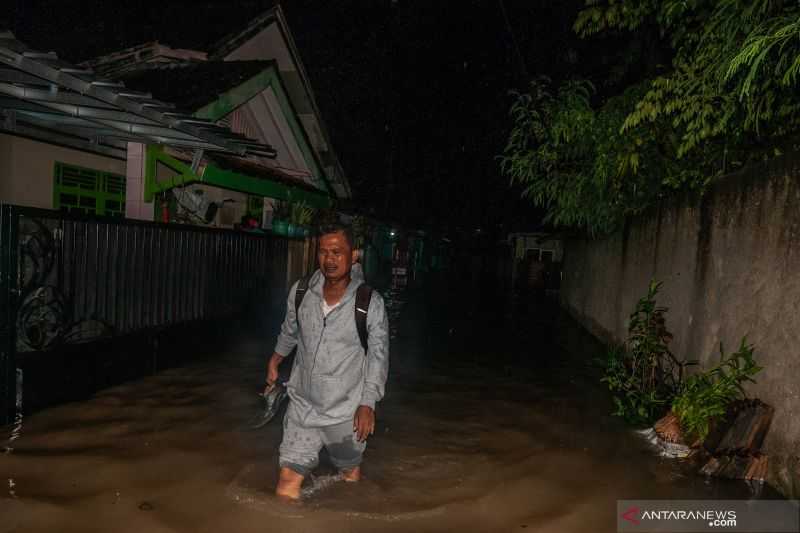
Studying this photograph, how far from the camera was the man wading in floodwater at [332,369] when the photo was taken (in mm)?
3350

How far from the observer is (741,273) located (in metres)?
4.57

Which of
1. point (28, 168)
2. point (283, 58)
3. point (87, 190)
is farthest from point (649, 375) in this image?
point (283, 58)

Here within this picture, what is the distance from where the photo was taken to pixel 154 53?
481 inches

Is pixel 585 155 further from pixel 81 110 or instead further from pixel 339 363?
pixel 81 110

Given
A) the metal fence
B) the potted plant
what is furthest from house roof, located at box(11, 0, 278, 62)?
the metal fence

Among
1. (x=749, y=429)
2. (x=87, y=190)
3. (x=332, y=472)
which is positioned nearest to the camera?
(x=749, y=429)

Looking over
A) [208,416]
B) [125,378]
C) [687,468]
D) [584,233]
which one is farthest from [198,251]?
[584,233]

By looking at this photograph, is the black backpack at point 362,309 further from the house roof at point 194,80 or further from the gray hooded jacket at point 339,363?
the house roof at point 194,80

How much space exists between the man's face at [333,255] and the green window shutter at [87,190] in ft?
19.1

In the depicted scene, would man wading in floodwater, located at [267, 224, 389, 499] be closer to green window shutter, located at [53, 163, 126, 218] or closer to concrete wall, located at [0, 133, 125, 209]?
green window shutter, located at [53, 163, 126, 218]

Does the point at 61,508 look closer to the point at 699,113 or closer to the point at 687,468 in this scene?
the point at 687,468

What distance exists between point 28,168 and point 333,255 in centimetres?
666

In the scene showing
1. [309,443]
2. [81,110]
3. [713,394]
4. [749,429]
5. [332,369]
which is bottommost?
[309,443]

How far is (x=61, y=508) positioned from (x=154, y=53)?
11641 mm
